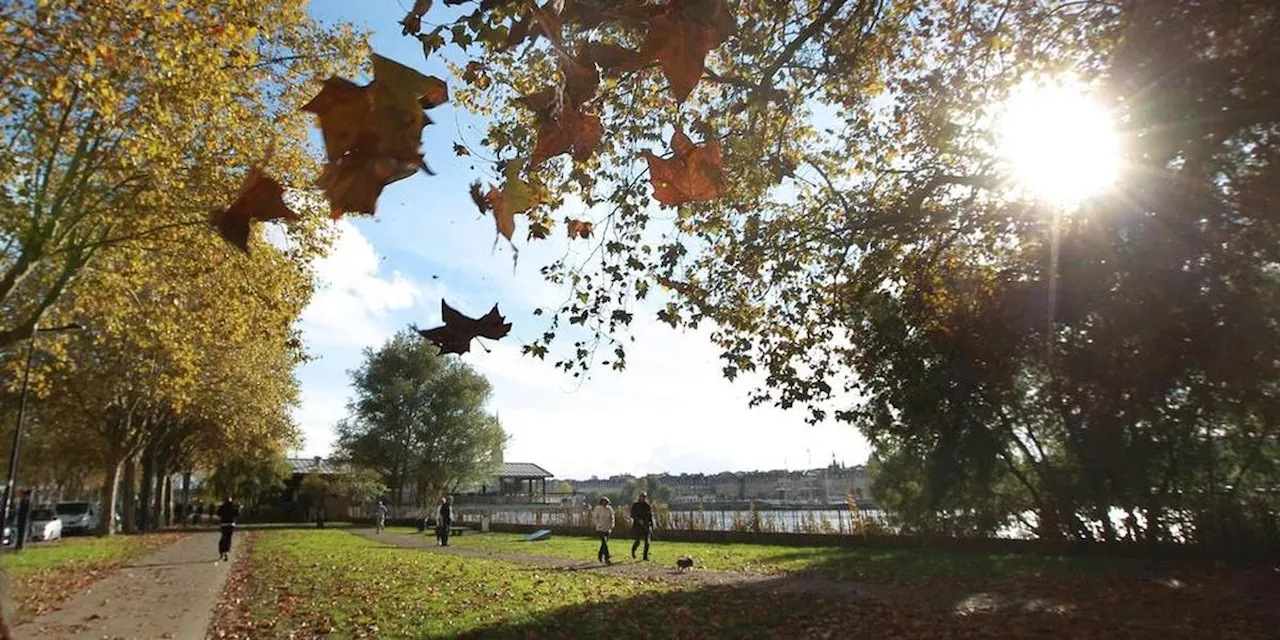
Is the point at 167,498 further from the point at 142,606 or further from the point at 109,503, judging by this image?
the point at 142,606

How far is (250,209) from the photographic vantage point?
1.86 m

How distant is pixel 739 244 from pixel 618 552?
13.0 metres

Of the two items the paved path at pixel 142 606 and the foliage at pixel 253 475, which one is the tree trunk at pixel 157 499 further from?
the paved path at pixel 142 606

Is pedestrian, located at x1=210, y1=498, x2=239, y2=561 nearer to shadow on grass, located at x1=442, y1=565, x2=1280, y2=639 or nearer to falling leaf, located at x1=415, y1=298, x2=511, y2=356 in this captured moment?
shadow on grass, located at x1=442, y1=565, x2=1280, y2=639

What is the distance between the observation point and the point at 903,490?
22.9m

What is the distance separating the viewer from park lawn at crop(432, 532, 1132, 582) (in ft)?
50.1

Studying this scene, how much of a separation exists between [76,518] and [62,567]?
2988 cm

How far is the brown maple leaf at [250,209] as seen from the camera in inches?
72.6

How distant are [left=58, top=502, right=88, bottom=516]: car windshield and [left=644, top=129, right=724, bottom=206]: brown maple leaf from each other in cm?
5395

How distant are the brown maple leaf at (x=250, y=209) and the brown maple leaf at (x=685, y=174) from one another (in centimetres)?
112

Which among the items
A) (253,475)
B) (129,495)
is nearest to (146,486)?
(129,495)

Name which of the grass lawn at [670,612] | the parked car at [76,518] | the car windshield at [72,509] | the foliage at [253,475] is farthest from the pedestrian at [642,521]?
the car windshield at [72,509]

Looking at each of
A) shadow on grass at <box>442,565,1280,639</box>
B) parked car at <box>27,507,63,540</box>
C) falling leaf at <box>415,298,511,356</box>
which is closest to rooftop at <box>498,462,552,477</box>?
parked car at <box>27,507,63,540</box>

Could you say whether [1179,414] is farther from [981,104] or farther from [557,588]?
[557,588]
